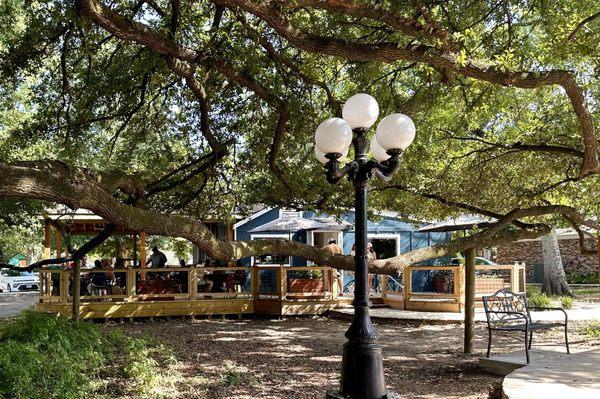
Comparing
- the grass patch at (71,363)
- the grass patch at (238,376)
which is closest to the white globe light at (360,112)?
the grass patch at (71,363)

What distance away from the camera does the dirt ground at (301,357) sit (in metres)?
8.38

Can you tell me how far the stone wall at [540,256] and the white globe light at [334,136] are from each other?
93.9 feet

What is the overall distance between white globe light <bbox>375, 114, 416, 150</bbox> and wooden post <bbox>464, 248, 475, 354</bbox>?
17.7ft

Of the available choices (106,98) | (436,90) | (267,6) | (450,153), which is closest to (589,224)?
(450,153)

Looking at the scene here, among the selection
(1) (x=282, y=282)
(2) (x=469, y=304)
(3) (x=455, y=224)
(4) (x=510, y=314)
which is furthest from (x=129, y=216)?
(3) (x=455, y=224)

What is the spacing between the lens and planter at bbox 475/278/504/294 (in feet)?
62.7

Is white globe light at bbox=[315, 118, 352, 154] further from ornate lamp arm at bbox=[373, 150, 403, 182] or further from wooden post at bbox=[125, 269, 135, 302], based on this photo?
wooden post at bbox=[125, 269, 135, 302]

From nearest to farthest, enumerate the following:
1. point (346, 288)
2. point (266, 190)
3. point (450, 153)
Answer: point (450, 153)
point (266, 190)
point (346, 288)

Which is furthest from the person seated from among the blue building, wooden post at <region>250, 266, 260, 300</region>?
the blue building

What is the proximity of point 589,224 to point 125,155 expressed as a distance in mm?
10663

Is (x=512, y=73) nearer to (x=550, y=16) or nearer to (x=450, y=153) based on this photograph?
(x=550, y=16)

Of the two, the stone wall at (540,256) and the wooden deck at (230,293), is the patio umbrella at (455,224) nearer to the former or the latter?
the wooden deck at (230,293)

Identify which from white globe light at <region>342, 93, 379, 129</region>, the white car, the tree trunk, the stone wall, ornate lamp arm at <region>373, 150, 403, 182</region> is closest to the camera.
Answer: ornate lamp arm at <region>373, 150, 403, 182</region>

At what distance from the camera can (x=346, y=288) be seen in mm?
22672
